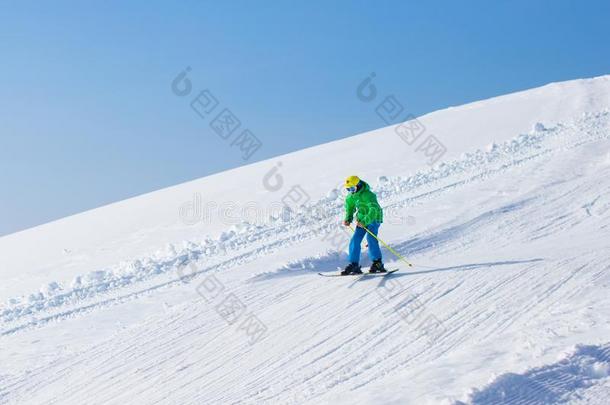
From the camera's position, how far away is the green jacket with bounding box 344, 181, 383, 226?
983cm

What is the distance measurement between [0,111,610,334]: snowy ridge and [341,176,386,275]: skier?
128cm

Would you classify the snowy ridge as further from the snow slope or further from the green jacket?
the green jacket

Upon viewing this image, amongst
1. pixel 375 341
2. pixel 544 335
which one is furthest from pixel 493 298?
pixel 544 335

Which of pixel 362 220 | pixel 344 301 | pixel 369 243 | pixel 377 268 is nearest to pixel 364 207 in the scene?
pixel 362 220

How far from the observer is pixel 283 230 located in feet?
45.6

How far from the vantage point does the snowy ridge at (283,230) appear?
448 inches

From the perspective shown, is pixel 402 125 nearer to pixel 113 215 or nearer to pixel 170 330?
pixel 113 215

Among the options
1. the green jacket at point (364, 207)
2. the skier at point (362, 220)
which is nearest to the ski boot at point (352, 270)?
the skier at point (362, 220)

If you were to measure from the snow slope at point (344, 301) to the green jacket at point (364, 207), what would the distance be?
96 centimetres

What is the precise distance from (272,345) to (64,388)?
8.16ft

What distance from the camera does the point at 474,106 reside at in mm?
31422

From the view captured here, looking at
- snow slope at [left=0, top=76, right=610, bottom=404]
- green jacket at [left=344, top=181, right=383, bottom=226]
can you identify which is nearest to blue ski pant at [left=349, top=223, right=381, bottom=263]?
green jacket at [left=344, top=181, right=383, bottom=226]

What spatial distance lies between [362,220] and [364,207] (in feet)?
0.68

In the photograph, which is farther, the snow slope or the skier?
the skier
